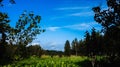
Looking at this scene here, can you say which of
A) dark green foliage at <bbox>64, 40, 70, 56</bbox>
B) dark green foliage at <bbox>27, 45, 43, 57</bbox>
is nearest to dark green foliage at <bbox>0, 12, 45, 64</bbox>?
dark green foliage at <bbox>27, 45, 43, 57</bbox>

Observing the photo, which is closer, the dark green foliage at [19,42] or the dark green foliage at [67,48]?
the dark green foliage at [19,42]

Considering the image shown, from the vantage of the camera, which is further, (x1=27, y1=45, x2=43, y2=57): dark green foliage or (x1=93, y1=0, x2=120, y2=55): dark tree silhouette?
(x1=27, y1=45, x2=43, y2=57): dark green foliage

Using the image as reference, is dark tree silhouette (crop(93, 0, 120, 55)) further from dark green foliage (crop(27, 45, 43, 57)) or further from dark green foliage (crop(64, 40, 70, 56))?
dark green foliage (crop(64, 40, 70, 56))

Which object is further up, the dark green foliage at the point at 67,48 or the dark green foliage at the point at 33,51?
the dark green foliage at the point at 67,48

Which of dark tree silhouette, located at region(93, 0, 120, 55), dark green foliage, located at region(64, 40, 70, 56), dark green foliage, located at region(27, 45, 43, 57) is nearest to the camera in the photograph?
dark tree silhouette, located at region(93, 0, 120, 55)

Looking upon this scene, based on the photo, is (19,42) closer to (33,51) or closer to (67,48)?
(33,51)

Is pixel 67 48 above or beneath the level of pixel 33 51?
above

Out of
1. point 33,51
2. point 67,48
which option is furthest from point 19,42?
point 67,48

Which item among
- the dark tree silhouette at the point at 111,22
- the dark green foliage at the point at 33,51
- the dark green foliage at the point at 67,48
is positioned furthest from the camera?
the dark green foliage at the point at 67,48

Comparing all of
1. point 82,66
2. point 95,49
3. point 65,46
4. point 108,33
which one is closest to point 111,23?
point 108,33

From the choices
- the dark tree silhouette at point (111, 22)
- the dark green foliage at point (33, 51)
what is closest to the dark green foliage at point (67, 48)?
the dark green foliage at point (33, 51)

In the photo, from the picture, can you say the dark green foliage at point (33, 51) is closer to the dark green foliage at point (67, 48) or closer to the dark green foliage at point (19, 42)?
the dark green foliage at point (19, 42)

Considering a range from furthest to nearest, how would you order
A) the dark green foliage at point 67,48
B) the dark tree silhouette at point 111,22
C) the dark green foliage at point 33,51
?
1. the dark green foliage at point 67,48
2. the dark green foliage at point 33,51
3. the dark tree silhouette at point 111,22

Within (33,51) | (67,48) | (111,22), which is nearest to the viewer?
(111,22)
